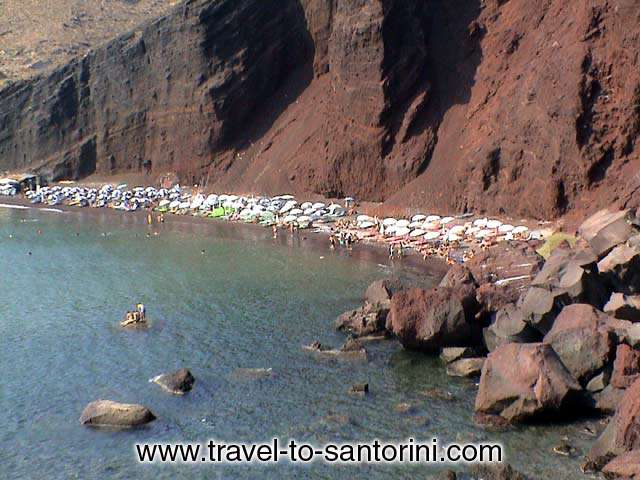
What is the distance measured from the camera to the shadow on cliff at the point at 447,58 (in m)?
70.9

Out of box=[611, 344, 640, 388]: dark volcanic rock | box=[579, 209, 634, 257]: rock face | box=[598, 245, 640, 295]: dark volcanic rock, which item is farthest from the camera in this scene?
box=[579, 209, 634, 257]: rock face

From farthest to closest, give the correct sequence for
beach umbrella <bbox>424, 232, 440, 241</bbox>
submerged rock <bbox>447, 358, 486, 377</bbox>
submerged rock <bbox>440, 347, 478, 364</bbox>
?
1. beach umbrella <bbox>424, 232, 440, 241</bbox>
2. submerged rock <bbox>440, 347, 478, 364</bbox>
3. submerged rock <bbox>447, 358, 486, 377</bbox>

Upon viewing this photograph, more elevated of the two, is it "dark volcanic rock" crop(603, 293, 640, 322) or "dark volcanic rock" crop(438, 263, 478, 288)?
"dark volcanic rock" crop(603, 293, 640, 322)

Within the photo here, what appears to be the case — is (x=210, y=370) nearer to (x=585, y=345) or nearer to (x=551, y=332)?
(x=551, y=332)

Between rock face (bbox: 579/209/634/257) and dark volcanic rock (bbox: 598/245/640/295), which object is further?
rock face (bbox: 579/209/634/257)

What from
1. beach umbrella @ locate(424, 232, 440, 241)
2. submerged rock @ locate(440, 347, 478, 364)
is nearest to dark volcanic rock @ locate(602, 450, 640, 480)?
submerged rock @ locate(440, 347, 478, 364)

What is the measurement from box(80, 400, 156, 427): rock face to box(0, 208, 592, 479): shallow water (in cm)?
34

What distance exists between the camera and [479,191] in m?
59.1

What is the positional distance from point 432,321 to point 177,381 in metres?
10.6

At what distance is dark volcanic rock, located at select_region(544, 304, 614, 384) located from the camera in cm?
2377

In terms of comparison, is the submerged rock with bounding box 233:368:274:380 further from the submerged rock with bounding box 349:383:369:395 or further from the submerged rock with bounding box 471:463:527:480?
the submerged rock with bounding box 471:463:527:480

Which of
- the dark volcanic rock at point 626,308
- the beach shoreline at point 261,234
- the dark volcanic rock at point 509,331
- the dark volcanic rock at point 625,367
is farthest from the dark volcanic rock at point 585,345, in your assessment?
the beach shoreline at point 261,234

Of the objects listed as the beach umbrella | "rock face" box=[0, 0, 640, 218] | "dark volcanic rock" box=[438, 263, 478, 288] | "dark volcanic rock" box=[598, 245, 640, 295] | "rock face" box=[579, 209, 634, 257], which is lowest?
the beach umbrella

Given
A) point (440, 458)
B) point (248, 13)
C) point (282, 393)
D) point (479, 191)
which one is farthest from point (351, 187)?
point (440, 458)
